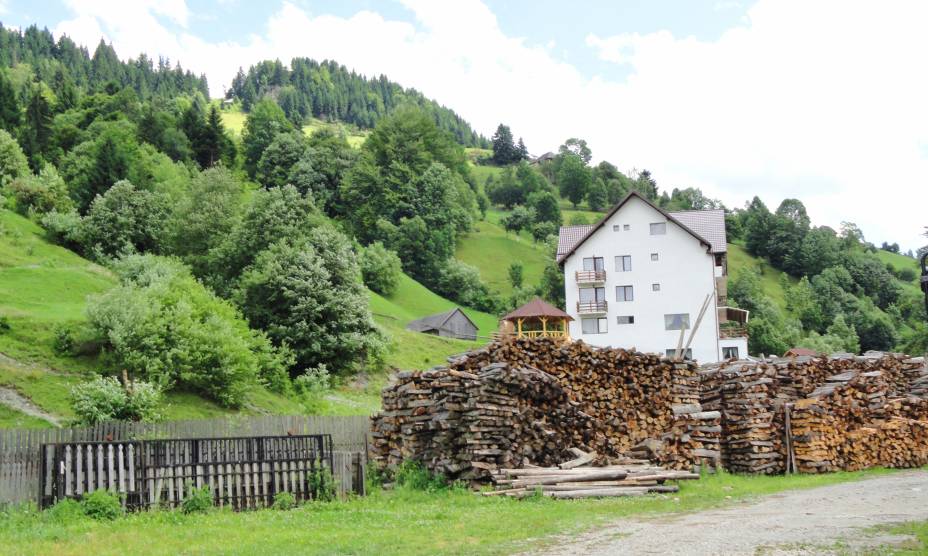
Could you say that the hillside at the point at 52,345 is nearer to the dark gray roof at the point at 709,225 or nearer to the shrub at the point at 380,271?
the shrub at the point at 380,271

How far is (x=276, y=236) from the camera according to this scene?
55438 mm

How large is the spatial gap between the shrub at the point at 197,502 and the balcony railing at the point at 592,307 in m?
43.8

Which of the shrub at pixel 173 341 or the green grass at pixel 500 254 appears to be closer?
the shrub at pixel 173 341

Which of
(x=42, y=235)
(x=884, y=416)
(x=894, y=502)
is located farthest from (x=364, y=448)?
(x=42, y=235)

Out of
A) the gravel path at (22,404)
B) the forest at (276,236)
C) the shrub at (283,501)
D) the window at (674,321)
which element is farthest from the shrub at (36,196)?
the shrub at (283,501)

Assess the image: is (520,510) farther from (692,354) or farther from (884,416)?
(692,354)

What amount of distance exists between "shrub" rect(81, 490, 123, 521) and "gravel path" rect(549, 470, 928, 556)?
29.9 ft

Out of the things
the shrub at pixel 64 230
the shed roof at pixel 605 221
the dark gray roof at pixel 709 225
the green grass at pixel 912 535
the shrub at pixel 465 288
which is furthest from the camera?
the shrub at pixel 465 288

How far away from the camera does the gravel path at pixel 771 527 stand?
11367 millimetres

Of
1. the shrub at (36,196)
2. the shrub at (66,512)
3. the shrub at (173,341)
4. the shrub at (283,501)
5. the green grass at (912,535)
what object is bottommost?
the shrub at (283,501)

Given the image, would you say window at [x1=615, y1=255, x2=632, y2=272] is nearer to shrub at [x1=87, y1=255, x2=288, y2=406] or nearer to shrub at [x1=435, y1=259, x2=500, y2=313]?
shrub at [x1=87, y1=255, x2=288, y2=406]

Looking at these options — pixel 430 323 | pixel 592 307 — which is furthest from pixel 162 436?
pixel 430 323

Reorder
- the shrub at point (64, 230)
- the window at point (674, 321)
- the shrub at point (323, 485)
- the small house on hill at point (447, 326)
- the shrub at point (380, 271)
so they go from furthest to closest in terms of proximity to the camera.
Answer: the shrub at point (380, 271), the small house on hill at point (447, 326), the shrub at point (64, 230), the window at point (674, 321), the shrub at point (323, 485)

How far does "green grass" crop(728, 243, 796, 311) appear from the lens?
385 feet
